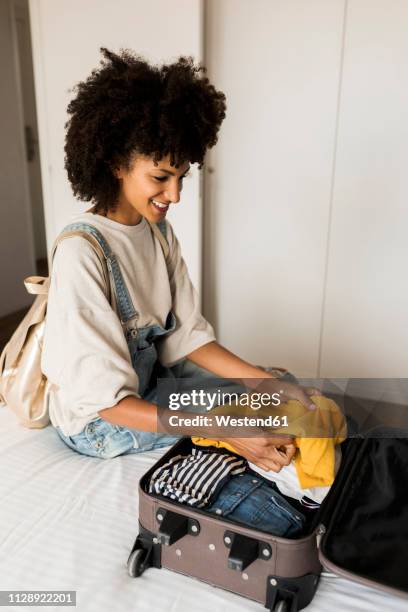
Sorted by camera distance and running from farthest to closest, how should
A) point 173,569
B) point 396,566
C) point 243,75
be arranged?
point 243,75
point 173,569
point 396,566

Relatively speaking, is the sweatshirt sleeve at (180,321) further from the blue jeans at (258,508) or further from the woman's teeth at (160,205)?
the blue jeans at (258,508)

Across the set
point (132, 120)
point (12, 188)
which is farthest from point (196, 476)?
point (12, 188)

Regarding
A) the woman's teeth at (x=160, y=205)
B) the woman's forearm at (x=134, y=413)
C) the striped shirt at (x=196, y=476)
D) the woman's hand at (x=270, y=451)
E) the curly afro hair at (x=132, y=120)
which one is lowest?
the striped shirt at (x=196, y=476)

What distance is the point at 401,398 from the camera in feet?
5.24

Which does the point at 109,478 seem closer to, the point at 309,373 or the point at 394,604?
the point at 394,604

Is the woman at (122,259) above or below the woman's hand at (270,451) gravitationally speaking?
above

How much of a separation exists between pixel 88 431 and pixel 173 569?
38cm

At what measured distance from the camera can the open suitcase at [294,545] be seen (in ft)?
2.61

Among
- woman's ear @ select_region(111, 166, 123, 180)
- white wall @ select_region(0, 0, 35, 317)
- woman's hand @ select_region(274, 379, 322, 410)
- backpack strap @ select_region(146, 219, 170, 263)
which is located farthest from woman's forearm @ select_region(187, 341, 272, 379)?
white wall @ select_region(0, 0, 35, 317)

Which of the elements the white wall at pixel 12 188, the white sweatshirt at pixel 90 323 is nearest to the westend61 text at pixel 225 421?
the white sweatshirt at pixel 90 323

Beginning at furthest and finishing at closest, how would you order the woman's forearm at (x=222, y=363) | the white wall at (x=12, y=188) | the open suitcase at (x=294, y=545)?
1. the white wall at (x=12, y=188)
2. the woman's forearm at (x=222, y=363)
3. the open suitcase at (x=294, y=545)

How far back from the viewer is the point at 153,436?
122 centimetres

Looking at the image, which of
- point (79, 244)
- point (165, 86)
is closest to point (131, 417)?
point (79, 244)

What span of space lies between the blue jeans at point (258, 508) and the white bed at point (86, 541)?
0.37 feet
